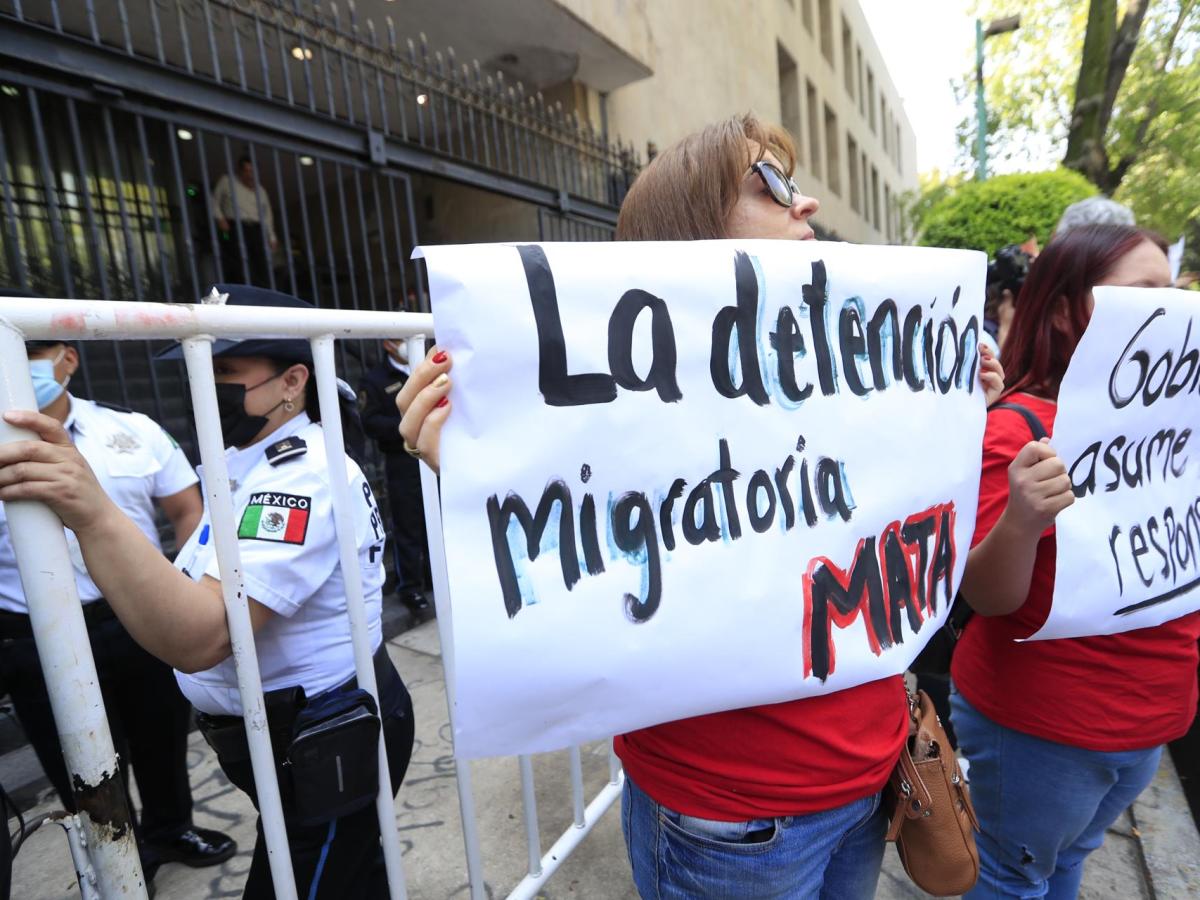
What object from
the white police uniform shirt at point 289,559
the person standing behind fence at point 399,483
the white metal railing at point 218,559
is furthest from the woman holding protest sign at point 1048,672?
the person standing behind fence at point 399,483

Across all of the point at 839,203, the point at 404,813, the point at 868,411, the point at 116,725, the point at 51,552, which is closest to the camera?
the point at 51,552

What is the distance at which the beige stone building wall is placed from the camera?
8.26m

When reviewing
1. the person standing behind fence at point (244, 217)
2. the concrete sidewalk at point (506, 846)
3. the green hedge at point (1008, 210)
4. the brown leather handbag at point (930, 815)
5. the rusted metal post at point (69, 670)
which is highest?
the person standing behind fence at point (244, 217)

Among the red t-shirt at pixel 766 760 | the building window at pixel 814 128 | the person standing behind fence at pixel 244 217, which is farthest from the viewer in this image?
the building window at pixel 814 128

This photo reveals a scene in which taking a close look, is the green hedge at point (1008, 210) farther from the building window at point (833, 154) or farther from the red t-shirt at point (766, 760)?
the building window at point (833, 154)

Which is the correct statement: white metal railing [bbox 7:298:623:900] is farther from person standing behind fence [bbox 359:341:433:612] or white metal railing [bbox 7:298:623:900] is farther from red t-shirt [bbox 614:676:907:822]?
person standing behind fence [bbox 359:341:433:612]

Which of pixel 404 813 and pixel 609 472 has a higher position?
pixel 609 472

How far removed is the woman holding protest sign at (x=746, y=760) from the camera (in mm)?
948

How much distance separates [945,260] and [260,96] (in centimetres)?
390

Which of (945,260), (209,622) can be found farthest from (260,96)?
(945,260)

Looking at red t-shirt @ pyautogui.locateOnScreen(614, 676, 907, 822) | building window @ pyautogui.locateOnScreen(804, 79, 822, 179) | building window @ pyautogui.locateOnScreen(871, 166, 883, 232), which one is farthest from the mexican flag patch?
building window @ pyautogui.locateOnScreen(871, 166, 883, 232)

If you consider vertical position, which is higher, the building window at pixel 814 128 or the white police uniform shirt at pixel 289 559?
the building window at pixel 814 128

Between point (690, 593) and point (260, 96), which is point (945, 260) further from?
point (260, 96)

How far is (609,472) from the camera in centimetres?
86
